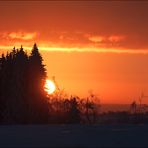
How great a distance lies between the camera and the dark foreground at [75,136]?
24.7 m

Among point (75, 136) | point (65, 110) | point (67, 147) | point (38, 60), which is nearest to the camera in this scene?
point (67, 147)

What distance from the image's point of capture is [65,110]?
97.6m

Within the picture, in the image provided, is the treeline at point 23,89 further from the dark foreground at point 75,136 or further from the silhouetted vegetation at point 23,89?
the dark foreground at point 75,136

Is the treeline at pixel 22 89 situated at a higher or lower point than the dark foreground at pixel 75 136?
higher

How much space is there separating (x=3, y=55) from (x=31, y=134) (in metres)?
57.6

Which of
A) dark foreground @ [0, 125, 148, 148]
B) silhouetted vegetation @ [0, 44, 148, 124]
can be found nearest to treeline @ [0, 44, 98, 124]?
silhouetted vegetation @ [0, 44, 148, 124]

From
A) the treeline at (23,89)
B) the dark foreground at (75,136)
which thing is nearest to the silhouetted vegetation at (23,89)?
the treeline at (23,89)

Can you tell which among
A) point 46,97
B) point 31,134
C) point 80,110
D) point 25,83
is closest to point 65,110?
point 80,110

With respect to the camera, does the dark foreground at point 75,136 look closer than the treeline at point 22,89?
Yes

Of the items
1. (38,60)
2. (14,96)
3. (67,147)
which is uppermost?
(38,60)

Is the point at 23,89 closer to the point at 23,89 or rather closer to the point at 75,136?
the point at 23,89

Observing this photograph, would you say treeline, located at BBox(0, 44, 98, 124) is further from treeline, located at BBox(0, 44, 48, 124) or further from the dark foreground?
the dark foreground

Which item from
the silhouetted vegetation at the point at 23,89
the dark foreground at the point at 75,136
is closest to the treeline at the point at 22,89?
the silhouetted vegetation at the point at 23,89

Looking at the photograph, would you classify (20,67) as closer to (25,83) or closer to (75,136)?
(25,83)
